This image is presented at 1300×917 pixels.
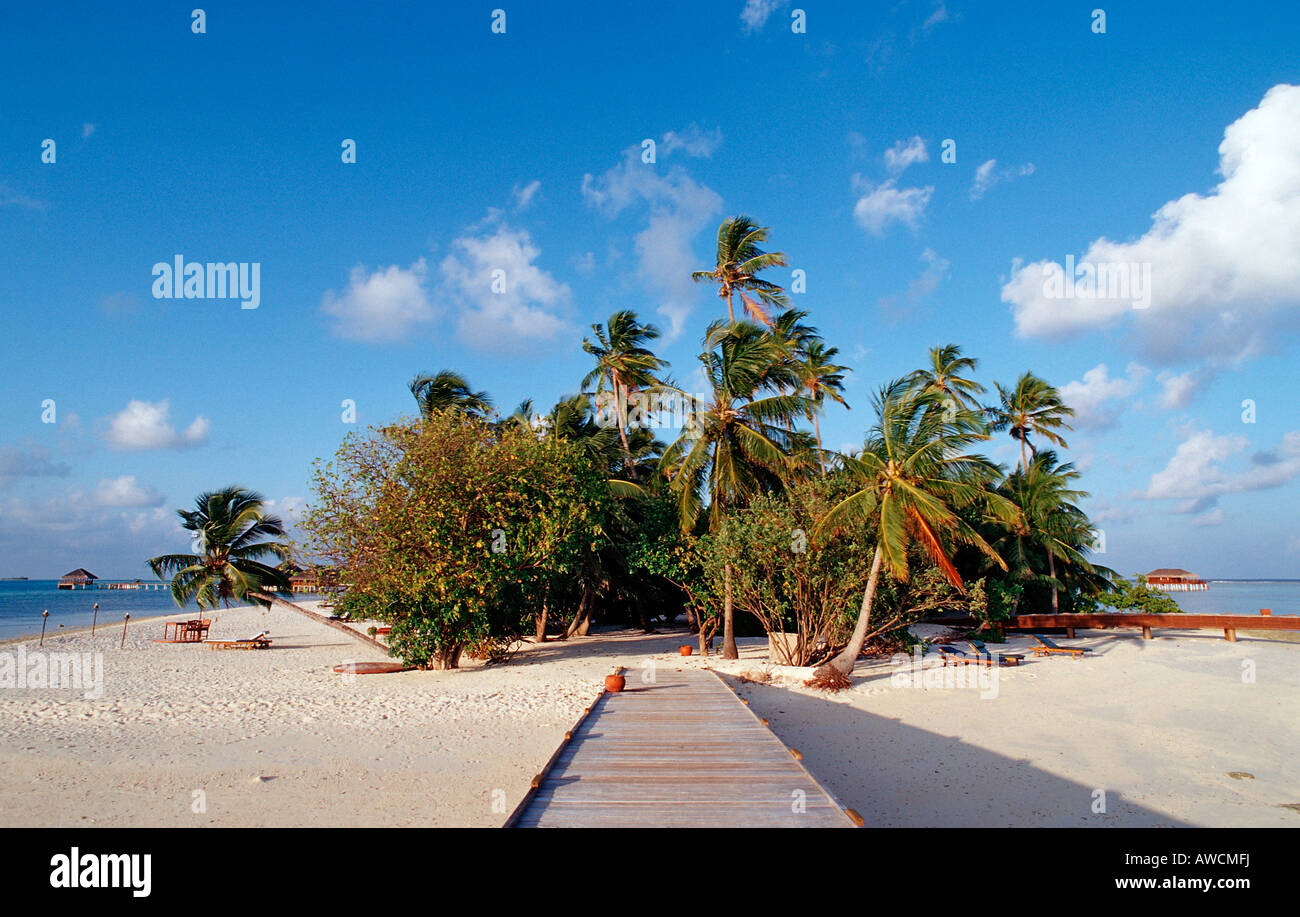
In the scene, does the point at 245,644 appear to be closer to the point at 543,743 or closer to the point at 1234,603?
the point at 543,743

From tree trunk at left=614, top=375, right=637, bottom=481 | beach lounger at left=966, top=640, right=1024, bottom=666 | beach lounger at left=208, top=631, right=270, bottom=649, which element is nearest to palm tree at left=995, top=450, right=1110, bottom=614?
beach lounger at left=966, top=640, right=1024, bottom=666

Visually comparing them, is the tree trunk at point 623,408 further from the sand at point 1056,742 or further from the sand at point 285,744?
the sand at point 1056,742

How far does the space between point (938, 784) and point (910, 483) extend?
688 centimetres

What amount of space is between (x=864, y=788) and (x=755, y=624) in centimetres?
1712

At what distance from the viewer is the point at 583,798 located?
19.9 feet

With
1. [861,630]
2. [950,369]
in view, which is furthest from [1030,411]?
[861,630]

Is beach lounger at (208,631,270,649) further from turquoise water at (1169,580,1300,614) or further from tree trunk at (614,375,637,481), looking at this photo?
turquoise water at (1169,580,1300,614)

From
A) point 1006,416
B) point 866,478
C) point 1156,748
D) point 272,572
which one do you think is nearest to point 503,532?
point 866,478

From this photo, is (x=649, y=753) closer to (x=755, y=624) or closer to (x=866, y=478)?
(x=866, y=478)

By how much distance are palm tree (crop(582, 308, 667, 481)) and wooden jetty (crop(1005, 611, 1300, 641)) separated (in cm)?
1609

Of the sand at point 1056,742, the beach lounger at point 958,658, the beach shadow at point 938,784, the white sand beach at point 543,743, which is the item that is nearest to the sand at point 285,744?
the white sand beach at point 543,743

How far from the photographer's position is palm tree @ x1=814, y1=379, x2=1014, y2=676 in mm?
13945

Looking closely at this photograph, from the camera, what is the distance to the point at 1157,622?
23.4 meters
